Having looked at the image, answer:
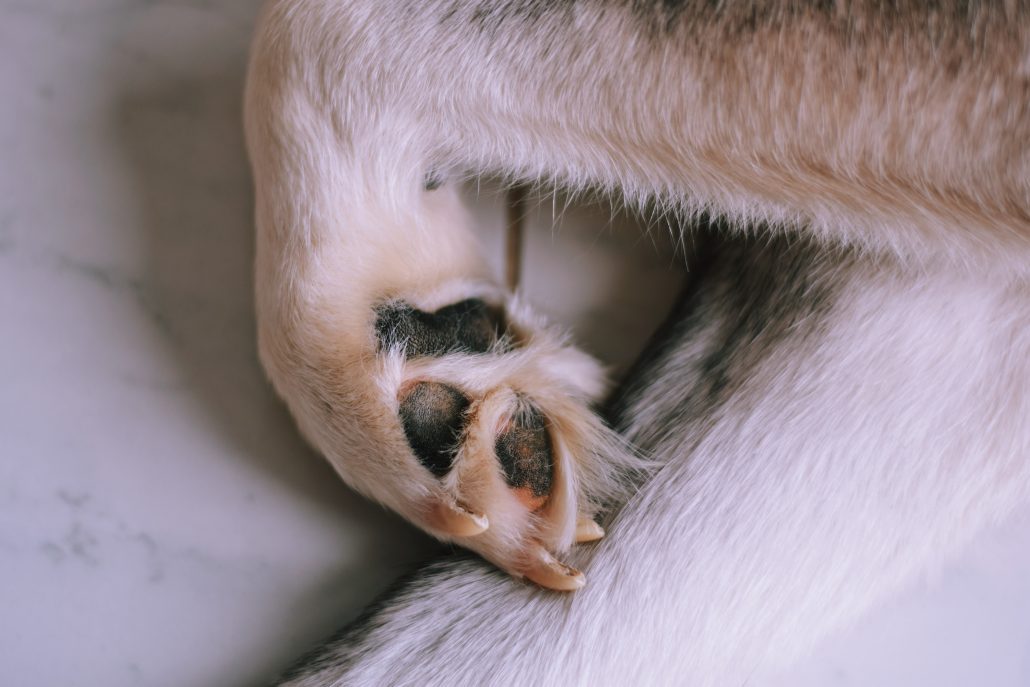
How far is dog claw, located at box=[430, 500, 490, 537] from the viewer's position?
1.97 feet

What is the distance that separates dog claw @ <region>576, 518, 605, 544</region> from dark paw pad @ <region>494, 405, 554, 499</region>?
0.05 m

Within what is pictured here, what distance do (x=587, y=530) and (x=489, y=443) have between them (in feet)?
0.41

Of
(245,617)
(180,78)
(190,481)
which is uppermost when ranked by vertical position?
(180,78)

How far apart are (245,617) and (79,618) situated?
0.18m

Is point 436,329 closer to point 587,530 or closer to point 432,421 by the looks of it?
point 432,421

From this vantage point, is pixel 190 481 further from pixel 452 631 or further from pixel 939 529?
pixel 939 529

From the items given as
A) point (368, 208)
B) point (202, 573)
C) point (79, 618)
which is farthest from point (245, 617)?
point (368, 208)

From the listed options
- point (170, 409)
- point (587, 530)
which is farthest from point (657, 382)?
point (170, 409)

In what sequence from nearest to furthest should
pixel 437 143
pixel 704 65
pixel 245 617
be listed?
1. pixel 704 65
2. pixel 437 143
3. pixel 245 617

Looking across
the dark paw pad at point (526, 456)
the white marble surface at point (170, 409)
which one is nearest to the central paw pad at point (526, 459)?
the dark paw pad at point (526, 456)

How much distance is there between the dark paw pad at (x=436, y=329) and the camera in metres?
0.64

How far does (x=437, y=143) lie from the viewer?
63cm

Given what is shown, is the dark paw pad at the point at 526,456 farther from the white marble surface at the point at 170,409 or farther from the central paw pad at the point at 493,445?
the white marble surface at the point at 170,409

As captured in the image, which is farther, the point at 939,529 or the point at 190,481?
the point at 190,481
